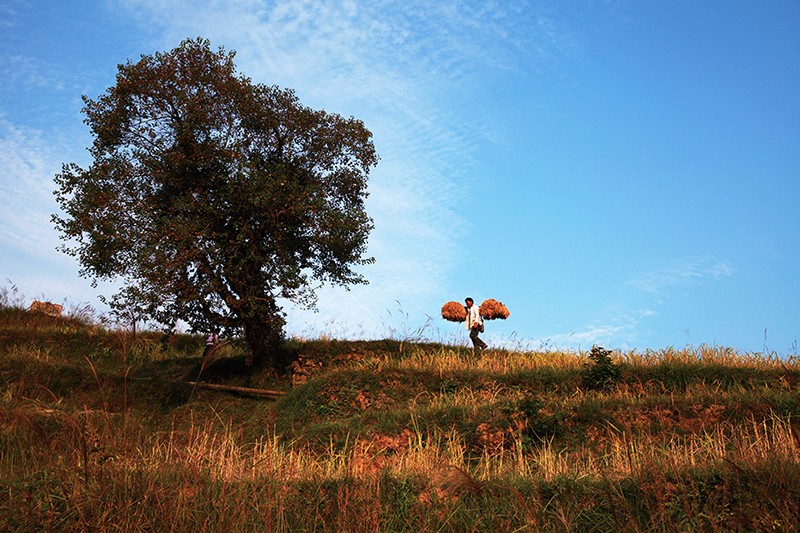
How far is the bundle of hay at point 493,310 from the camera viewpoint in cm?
2781

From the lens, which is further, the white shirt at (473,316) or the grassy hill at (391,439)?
the white shirt at (473,316)

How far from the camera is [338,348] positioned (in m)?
25.8

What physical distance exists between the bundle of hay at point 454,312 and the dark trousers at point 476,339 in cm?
129

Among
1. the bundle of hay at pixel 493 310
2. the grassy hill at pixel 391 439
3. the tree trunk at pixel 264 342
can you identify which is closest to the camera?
the grassy hill at pixel 391 439

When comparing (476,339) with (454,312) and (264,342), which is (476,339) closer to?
(454,312)

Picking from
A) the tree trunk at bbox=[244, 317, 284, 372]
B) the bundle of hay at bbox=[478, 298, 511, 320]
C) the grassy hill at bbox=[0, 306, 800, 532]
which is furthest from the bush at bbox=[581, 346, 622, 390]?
the tree trunk at bbox=[244, 317, 284, 372]

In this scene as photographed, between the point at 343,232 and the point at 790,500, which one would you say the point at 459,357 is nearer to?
the point at 343,232

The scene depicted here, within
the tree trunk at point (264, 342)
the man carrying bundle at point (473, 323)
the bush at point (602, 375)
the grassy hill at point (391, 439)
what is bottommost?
the grassy hill at point (391, 439)

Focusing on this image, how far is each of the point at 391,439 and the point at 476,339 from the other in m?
12.3

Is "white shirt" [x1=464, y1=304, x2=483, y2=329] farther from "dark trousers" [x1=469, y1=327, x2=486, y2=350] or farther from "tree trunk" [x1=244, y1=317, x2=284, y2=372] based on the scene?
"tree trunk" [x1=244, y1=317, x2=284, y2=372]

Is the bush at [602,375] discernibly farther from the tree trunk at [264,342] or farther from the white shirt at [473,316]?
the tree trunk at [264,342]

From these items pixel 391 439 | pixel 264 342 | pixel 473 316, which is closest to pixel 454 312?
pixel 473 316

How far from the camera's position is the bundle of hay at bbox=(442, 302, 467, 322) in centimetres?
2800

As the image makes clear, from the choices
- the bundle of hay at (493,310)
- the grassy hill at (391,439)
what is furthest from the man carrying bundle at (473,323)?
the grassy hill at (391,439)
